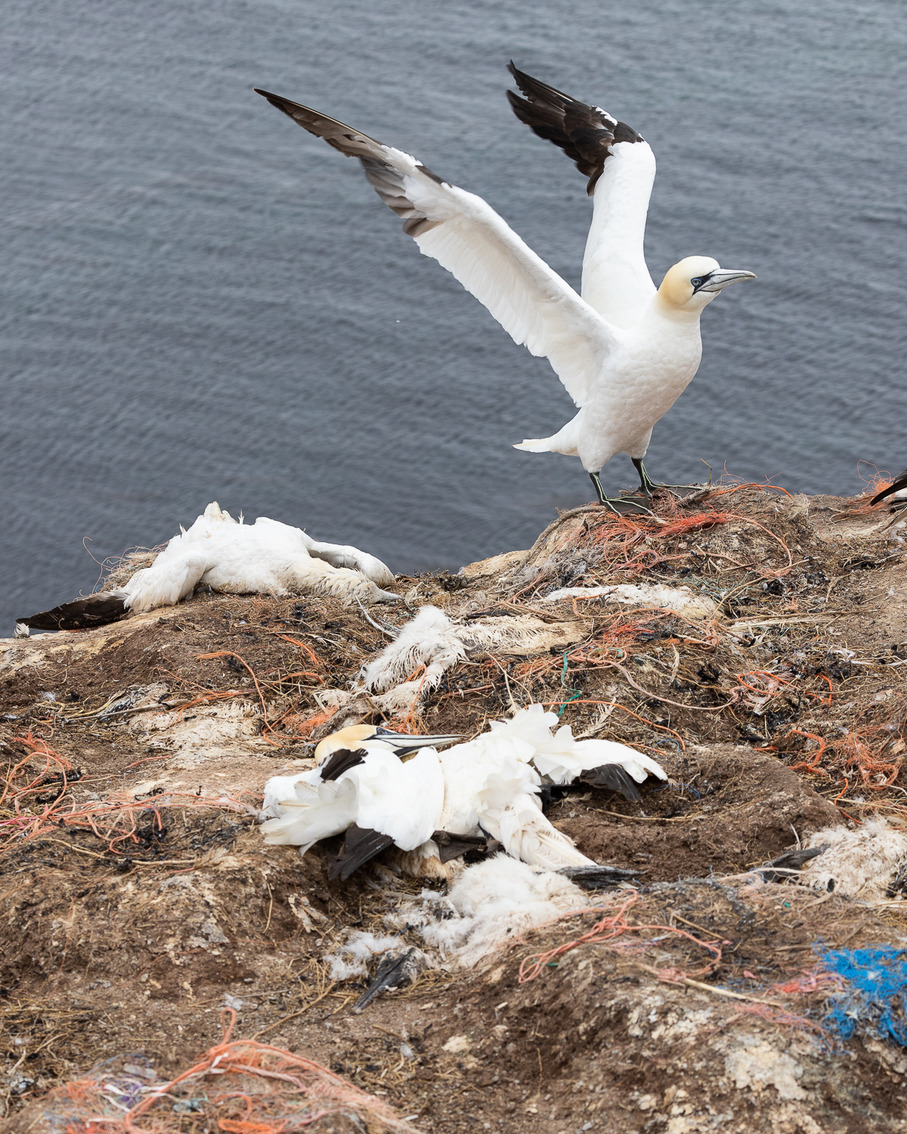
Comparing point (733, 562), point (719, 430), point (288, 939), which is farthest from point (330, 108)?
point (288, 939)

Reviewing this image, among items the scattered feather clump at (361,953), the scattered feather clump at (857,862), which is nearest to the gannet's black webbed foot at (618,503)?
the scattered feather clump at (857,862)

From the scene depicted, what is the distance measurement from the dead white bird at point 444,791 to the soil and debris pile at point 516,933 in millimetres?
164

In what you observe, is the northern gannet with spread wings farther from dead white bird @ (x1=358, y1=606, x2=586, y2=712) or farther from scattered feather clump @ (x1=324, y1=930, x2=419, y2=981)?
scattered feather clump @ (x1=324, y1=930, x2=419, y2=981)

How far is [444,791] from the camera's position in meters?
5.24

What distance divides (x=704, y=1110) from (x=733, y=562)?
17.8 ft

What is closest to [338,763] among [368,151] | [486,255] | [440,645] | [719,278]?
[440,645]

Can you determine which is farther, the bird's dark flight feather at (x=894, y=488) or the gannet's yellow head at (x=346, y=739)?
the bird's dark flight feather at (x=894, y=488)

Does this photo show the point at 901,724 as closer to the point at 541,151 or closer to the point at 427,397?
the point at 427,397

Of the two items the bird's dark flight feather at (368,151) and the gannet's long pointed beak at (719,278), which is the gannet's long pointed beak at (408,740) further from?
the gannet's long pointed beak at (719,278)

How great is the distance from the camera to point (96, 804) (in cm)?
562

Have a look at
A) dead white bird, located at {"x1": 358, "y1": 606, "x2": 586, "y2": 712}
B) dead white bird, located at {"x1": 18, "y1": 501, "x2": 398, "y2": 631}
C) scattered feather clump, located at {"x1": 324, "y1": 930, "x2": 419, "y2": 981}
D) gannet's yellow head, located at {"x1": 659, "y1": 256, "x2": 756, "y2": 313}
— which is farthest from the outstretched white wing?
scattered feather clump, located at {"x1": 324, "y1": 930, "x2": 419, "y2": 981}

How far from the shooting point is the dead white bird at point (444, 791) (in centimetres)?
495

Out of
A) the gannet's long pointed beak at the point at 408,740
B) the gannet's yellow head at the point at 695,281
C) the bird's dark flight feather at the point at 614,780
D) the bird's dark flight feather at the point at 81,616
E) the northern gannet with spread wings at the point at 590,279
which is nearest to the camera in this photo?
the bird's dark flight feather at the point at 614,780

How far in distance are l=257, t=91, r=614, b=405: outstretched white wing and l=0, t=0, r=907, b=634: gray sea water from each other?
6.53 meters
